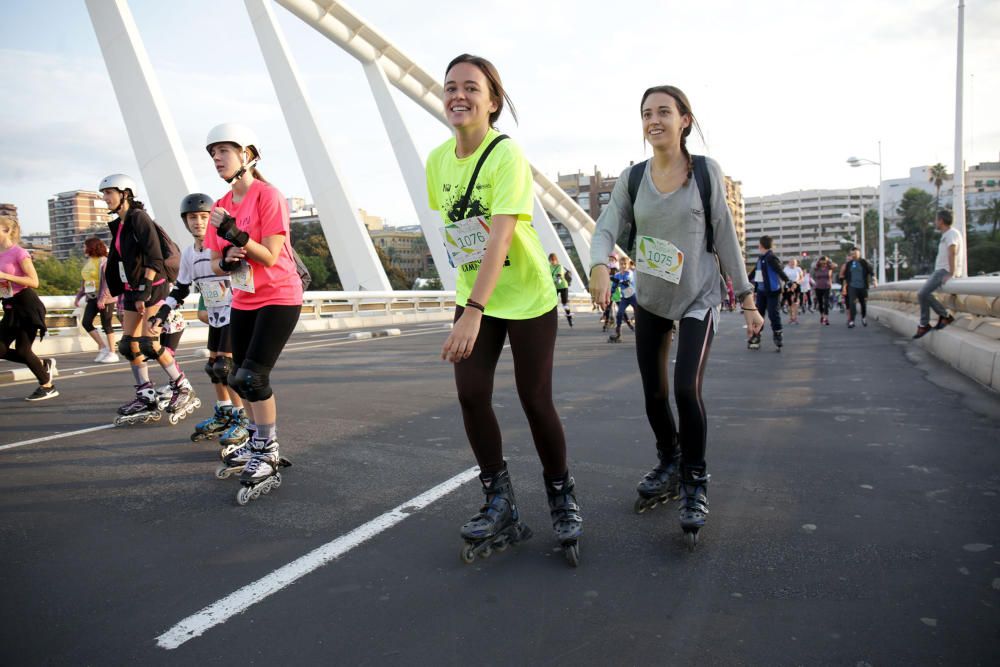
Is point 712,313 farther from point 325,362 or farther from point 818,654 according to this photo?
point 325,362

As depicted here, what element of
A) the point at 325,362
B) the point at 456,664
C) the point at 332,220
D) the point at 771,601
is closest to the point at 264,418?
the point at 456,664

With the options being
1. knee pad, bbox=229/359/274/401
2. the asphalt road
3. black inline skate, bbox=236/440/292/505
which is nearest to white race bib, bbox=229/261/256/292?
knee pad, bbox=229/359/274/401

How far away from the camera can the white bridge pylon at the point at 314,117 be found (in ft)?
66.0

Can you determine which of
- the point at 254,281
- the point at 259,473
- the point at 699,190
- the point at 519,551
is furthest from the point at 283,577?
the point at 699,190

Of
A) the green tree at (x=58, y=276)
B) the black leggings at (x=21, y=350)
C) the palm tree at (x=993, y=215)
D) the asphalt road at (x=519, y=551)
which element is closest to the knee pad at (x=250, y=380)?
the asphalt road at (x=519, y=551)

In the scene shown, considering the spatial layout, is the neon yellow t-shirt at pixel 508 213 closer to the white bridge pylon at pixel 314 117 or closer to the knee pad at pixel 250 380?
the knee pad at pixel 250 380

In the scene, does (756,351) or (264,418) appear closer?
(264,418)

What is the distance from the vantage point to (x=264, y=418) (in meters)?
3.87

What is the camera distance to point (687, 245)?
3184mm

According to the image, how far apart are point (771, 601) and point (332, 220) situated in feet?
85.1

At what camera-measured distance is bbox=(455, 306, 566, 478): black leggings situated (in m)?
2.78

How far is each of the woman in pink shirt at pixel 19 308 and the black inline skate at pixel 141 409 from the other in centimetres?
222

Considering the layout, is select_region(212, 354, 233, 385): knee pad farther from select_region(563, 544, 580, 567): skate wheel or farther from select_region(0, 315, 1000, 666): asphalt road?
select_region(563, 544, 580, 567): skate wheel

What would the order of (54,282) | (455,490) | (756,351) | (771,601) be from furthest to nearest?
(54,282), (756,351), (455,490), (771,601)
